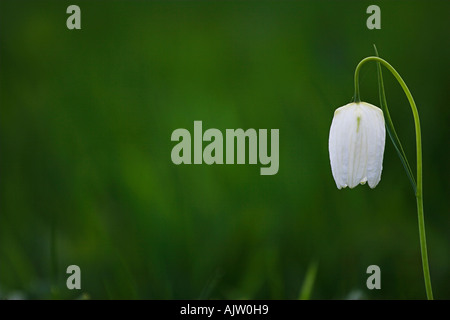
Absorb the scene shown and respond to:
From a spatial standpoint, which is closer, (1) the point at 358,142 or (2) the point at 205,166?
(1) the point at 358,142

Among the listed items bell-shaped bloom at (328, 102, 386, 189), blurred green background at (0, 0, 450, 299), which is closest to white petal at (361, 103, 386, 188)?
bell-shaped bloom at (328, 102, 386, 189)

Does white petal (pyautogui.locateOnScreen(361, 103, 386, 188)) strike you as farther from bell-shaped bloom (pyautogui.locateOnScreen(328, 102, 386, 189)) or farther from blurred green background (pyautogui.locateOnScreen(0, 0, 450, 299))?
blurred green background (pyautogui.locateOnScreen(0, 0, 450, 299))

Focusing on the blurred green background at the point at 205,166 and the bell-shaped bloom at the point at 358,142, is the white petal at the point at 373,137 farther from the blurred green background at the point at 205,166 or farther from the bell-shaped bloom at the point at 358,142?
the blurred green background at the point at 205,166

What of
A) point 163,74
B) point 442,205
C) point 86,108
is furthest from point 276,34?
point 442,205

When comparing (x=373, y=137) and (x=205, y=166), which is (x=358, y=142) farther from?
(x=205, y=166)

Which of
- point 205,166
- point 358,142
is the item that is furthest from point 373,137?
point 205,166
